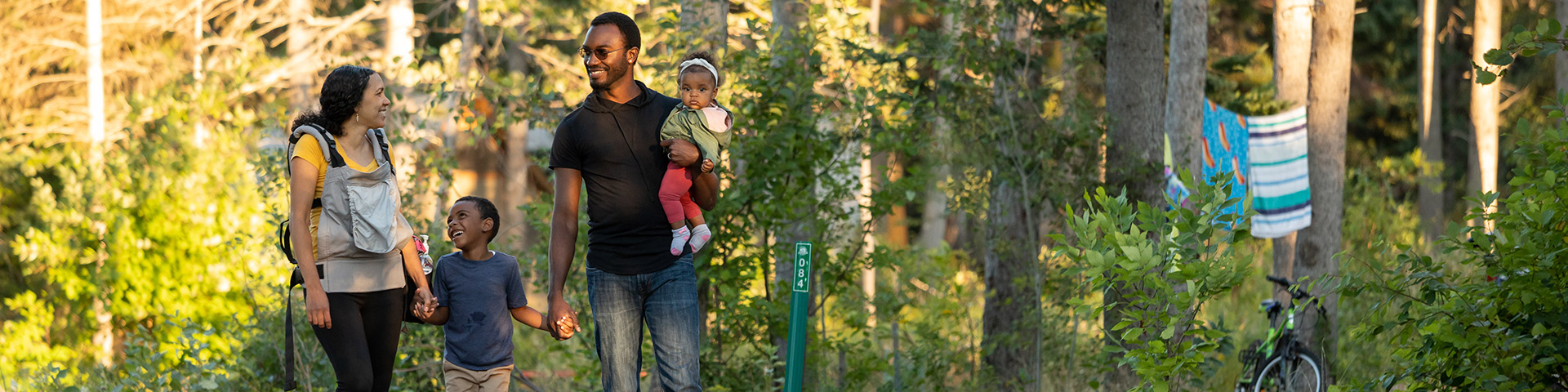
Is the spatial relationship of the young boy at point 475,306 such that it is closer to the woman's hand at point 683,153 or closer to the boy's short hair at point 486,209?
the boy's short hair at point 486,209

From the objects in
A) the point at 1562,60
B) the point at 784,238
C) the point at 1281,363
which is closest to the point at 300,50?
the point at 784,238

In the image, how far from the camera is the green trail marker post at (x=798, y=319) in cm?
388

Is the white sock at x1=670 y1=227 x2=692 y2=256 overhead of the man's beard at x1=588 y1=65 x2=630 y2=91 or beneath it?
beneath

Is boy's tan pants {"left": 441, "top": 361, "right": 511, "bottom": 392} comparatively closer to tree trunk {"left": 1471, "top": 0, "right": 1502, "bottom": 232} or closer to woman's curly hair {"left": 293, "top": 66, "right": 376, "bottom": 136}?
woman's curly hair {"left": 293, "top": 66, "right": 376, "bottom": 136}

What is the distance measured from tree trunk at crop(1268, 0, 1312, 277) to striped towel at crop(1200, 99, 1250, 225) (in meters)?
0.92

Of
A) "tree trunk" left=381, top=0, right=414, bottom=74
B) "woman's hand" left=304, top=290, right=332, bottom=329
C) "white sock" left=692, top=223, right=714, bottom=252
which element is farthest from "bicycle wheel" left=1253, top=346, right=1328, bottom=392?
"tree trunk" left=381, top=0, right=414, bottom=74

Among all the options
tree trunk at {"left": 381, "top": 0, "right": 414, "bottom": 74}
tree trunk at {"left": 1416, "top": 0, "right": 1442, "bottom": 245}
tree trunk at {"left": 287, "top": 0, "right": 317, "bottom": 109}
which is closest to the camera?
tree trunk at {"left": 381, "top": 0, "right": 414, "bottom": 74}

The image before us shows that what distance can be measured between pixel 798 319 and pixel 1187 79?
392 centimetres

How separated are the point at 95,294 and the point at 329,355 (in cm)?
820

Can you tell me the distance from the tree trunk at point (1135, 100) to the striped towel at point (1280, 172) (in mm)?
2278

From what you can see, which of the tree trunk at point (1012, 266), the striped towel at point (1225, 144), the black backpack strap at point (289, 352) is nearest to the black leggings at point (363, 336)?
the black backpack strap at point (289, 352)

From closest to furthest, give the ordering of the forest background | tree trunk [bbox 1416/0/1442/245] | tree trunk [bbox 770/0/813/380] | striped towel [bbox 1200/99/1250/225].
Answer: the forest background, tree trunk [bbox 770/0/813/380], striped towel [bbox 1200/99/1250/225], tree trunk [bbox 1416/0/1442/245]

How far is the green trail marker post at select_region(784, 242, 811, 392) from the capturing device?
3.88 metres

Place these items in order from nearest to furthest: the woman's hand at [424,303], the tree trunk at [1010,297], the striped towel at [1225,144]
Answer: the woman's hand at [424,303], the tree trunk at [1010,297], the striped towel at [1225,144]
